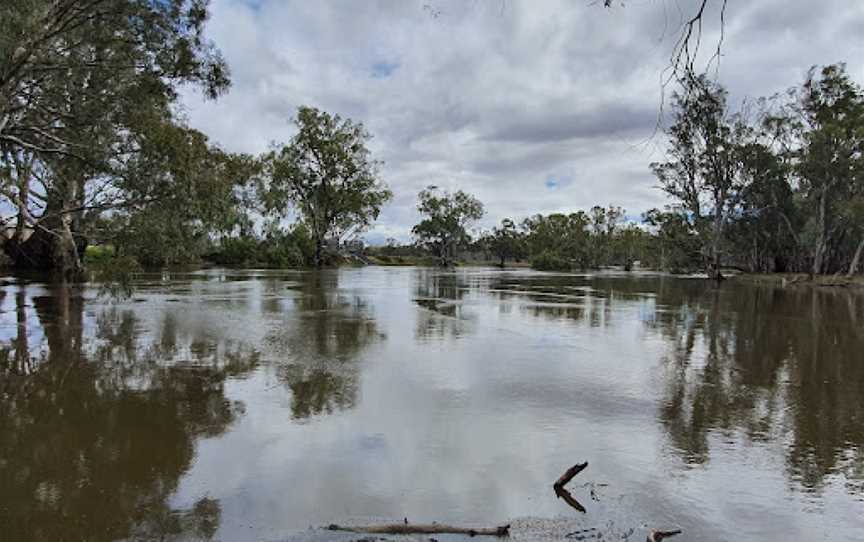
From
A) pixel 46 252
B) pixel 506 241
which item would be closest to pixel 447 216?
pixel 506 241

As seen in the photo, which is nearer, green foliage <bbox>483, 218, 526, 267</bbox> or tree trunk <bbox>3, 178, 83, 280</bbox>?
tree trunk <bbox>3, 178, 83, 280</bbox>

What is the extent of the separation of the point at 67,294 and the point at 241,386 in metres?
16.5

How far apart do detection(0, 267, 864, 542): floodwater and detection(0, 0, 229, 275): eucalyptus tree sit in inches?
205

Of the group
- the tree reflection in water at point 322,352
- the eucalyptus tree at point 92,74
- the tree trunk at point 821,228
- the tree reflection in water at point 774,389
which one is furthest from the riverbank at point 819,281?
the eucalyptus tree at point 92,74

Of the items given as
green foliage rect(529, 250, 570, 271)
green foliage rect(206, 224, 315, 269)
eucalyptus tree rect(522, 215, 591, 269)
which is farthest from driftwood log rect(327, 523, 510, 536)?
eucalyptus tree rect(522, 215, 591, 269)

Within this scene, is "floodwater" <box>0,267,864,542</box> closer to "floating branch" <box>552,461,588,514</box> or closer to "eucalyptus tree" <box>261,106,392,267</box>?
"floating branch" <box>552,461,588,514</box>

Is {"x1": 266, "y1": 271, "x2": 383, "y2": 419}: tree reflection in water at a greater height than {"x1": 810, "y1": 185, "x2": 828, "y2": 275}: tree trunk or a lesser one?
lesser

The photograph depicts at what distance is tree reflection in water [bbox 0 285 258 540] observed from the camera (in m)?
4.09

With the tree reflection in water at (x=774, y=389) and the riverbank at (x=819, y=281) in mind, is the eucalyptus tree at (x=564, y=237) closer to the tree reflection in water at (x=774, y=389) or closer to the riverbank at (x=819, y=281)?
the riverbank at (x=819, y=281)

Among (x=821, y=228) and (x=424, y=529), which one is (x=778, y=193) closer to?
(x=821, y=228)

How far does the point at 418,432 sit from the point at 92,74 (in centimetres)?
1410

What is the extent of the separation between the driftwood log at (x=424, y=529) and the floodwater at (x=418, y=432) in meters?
0.11

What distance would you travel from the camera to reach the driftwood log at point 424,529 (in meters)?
3.90

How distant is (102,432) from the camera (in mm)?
5988
